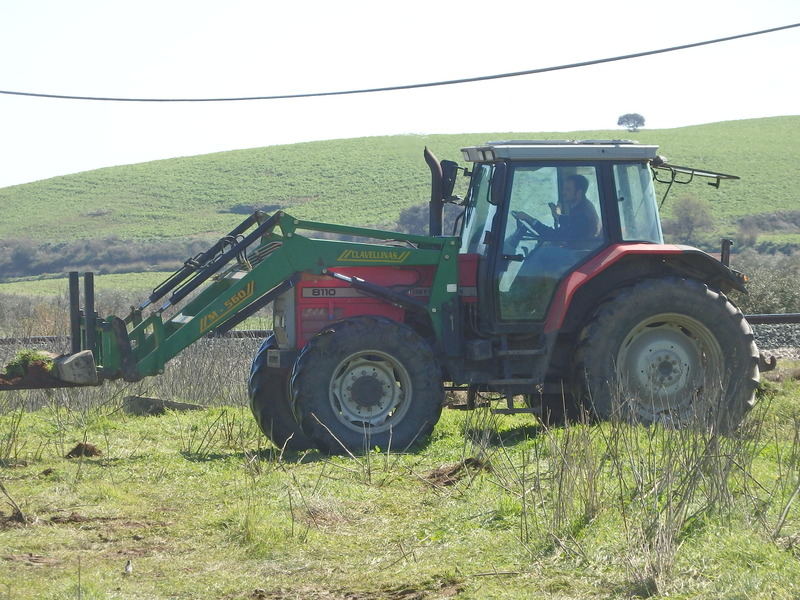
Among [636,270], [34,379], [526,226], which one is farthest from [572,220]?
[34,379]

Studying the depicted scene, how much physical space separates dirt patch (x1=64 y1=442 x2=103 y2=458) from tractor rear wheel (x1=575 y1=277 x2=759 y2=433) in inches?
171

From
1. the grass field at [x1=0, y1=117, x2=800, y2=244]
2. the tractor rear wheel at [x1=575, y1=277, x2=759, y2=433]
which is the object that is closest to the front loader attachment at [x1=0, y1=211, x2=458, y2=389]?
the tractor rear wheel at [x1=575, y1=277, x2=759, y2=433]

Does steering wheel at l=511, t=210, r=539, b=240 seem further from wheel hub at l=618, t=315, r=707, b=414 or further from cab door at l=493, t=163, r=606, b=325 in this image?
wheel hub at l=618, t=315, r=707, b=414

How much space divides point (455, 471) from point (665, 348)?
284cm

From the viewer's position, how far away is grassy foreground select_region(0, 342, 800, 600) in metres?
5.70

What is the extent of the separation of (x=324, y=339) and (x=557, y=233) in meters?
2.34

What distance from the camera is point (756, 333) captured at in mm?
16578

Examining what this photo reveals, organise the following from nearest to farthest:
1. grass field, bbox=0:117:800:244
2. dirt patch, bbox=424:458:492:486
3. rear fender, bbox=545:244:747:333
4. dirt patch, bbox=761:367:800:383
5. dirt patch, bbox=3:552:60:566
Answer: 1. dirt patch, bbox=3:552:60:566
2. dirt patch, bbox=424:458:492:486
3. rear fender, bbox=545:244:747:333
4. dirt patch, bbox=761:367:800:383
5. grass field, bbox=0:117:800:244

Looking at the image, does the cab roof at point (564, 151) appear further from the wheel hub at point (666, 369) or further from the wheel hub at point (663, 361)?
the wheel hub at point (666, 369)

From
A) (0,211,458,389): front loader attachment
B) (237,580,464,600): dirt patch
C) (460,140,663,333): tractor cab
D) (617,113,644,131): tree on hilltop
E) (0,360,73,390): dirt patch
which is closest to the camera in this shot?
(237,580,464,600): dirt patch

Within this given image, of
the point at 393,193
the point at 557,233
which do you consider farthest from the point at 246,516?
the point at 393,193

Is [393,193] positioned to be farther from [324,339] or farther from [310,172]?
[324,339]

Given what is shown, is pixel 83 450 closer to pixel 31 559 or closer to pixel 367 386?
pixel 367 386

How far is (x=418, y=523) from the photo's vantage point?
706 cm
